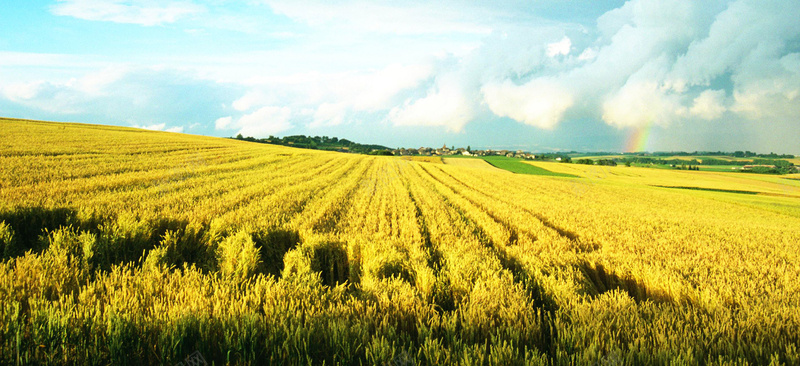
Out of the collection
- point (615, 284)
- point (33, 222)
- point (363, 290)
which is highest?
point (33, 222)

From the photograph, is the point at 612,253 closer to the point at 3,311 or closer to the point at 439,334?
the point at 439,334

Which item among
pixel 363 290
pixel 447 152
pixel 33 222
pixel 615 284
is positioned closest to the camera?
pixel 363 290

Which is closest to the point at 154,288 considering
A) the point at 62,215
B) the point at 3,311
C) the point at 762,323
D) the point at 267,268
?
the point at 3,311

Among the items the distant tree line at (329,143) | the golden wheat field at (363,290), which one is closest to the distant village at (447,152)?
the distant tree line at (329,143)

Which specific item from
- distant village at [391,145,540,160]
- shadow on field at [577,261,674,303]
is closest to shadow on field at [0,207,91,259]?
shadow on field at [577,261,674,303]

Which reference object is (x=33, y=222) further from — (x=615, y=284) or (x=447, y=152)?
(x=447, y=152)

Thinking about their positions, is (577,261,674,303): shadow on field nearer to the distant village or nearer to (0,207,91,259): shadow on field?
(0,207,91,259): shadow on field

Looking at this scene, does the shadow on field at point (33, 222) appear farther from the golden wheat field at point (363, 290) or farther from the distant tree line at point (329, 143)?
the distant tree line at point (329, 143)

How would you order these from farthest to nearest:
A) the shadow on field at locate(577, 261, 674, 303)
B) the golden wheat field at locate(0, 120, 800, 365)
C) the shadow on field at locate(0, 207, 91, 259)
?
1. the shadow on field at locate(0, 207, 91, 259)
2. the shadow on field at locate(577, 261, 674, 303)
3. the golden wheat field at locate(0, 120, 800, 365)

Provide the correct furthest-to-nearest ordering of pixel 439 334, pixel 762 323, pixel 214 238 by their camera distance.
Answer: pixel 214 238 < pixel 762 323 < pixel 439 334

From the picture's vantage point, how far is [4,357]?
197 cm

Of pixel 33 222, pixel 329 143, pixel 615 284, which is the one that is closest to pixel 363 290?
pixel 615 284

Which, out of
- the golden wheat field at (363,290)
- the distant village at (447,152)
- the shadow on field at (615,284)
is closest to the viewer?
the golden wheat field at (363,290)

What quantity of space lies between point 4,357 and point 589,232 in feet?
28.3
